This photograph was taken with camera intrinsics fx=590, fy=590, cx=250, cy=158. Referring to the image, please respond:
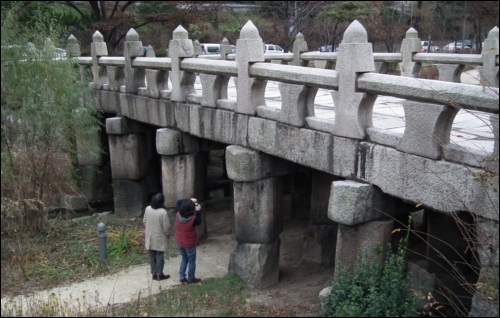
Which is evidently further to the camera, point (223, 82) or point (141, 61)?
point (141, 61)

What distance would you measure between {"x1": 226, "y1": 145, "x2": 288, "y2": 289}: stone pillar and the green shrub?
2122 millimetres

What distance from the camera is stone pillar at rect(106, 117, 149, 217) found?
41.6 ft

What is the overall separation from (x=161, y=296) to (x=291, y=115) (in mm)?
3010

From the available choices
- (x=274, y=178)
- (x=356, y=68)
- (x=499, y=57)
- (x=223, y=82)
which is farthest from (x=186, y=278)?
(x=499, y=57)

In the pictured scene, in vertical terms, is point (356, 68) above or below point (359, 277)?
above

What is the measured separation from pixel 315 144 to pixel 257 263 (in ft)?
7.41

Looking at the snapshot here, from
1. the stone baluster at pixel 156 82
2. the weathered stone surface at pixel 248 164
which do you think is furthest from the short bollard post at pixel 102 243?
the stone baluster at pixel 156 82

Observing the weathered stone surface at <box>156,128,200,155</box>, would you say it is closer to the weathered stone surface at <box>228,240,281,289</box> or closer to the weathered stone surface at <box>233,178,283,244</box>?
the weathered stone surface at <box>233,178,283,244</box>

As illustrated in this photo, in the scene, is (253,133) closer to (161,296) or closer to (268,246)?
(268,246)

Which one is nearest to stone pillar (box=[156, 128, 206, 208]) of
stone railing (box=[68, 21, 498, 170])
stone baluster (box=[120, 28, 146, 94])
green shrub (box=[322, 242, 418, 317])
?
stone railing (box=[68, 21, 498, 170])

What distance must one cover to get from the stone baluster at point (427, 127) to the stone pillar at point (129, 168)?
7.86 meters

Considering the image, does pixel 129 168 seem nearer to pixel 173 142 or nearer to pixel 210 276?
pixel 173 142

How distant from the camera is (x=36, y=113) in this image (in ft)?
32.8

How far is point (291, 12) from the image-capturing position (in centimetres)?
2138
